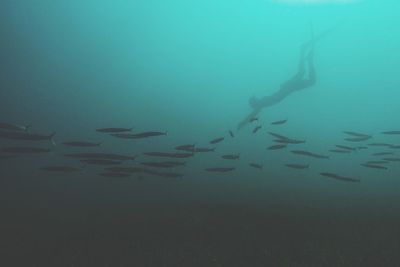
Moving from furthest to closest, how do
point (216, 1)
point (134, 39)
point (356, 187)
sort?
point (216, 1) → point (134, 39) → point (356, 187)

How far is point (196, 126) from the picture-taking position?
181 ft

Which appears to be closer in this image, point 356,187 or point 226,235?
Result: point 226,235

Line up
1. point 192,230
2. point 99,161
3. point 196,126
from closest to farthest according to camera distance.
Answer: point 99,161 → point 192,230 → point 196,126

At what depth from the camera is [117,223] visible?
1532 centimetres

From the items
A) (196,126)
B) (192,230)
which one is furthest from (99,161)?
(196,126)

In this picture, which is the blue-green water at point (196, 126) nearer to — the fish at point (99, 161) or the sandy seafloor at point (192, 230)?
the sandy seafloor at point (192, 230)

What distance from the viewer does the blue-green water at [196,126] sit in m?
12.6

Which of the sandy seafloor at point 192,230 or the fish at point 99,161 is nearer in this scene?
the sandy seafloor at point 192,230

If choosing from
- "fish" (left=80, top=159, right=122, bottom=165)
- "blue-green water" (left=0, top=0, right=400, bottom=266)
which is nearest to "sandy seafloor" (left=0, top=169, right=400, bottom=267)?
"blue-green water" (left=0, top=0, right=400, bottom=266)

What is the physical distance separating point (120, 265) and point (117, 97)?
5005 centimetres

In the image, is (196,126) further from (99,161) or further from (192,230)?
(99,161)

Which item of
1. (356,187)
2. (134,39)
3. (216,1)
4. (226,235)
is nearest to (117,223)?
(226,235)

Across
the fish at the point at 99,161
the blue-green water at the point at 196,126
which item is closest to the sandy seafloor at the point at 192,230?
the blue-green water at the point at 196,126

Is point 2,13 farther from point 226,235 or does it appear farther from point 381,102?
point 381,102
